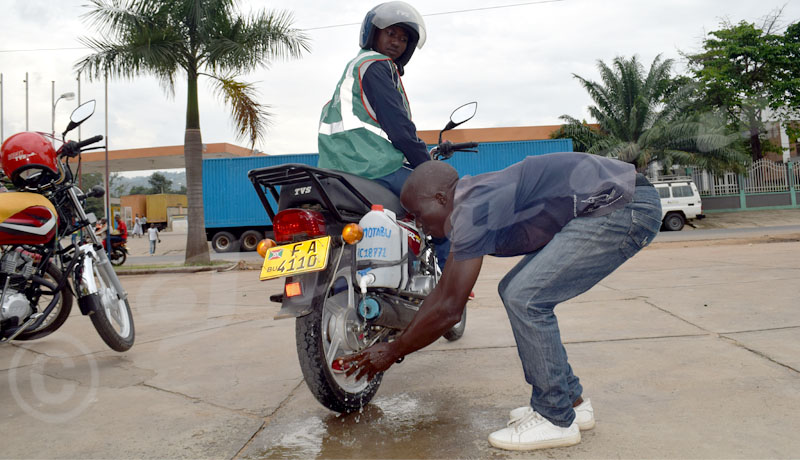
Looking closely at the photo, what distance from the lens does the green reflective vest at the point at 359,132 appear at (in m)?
2.96

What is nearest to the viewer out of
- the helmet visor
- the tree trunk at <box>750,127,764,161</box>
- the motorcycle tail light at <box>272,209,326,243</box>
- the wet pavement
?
the wet pavement

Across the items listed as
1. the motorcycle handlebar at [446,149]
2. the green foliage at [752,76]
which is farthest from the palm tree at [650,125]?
the motorcycle handlebar at [446,149]

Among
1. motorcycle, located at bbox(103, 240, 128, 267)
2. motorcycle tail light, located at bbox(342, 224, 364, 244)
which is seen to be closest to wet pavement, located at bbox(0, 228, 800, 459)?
motorcycle tail light, located at bbox(342, 224, 364, 244)

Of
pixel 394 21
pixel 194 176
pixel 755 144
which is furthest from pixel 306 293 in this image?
pixel 755 144

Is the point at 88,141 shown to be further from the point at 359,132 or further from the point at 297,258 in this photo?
the point at 297,258

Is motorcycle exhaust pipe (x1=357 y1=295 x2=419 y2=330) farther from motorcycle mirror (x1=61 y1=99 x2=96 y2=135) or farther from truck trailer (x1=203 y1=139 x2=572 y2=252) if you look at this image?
truck trailer (x1=203 y1=139 x2=572 y2=252)

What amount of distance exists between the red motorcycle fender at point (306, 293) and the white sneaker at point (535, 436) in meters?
0.93

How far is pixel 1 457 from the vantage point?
94.3 inches

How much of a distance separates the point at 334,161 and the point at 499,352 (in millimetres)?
1622

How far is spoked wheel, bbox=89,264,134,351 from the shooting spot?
3.93 meters

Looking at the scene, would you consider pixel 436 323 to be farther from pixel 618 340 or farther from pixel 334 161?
pixel 618 340

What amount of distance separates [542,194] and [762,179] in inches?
1054

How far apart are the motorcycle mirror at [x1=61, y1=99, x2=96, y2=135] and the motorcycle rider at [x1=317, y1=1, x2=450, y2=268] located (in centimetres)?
215

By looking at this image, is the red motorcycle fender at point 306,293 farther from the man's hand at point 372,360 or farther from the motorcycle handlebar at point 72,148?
the motorcycle handlebar at point 72,148
